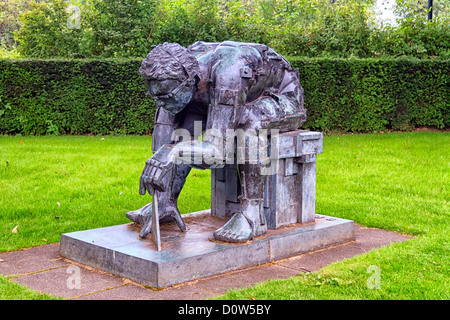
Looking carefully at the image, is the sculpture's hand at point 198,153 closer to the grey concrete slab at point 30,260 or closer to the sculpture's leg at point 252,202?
the sculpture's leg at point 252,202

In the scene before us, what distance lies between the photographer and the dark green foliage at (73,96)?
37.8 feet

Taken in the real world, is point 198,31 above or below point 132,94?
above

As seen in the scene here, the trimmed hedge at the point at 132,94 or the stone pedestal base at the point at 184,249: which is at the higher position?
the trimmed hedge at the point at 132,94

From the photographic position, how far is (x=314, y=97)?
11953 millimetres

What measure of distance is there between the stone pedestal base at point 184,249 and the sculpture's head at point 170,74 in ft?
3.29

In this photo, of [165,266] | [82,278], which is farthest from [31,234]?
[165,266]

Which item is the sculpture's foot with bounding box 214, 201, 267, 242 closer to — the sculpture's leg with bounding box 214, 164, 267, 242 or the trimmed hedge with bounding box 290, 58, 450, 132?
the sculpture's leg with bounding box 214, 164, 267, 242

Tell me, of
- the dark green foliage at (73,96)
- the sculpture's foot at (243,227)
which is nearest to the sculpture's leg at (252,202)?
the sculpture's foot at (243,227)

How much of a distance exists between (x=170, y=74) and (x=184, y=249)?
3.99ft

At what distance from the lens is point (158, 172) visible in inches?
156

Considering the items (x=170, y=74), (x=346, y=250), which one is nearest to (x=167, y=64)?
(x=170, y=74)

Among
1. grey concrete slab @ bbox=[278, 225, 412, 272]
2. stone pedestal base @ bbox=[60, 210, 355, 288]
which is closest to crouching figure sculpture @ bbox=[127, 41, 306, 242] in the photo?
stone pedestal base @ bbox=[60, 210, 355, 288]

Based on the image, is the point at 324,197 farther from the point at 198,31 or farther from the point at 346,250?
the point at 198,31

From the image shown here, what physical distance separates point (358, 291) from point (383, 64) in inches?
368
